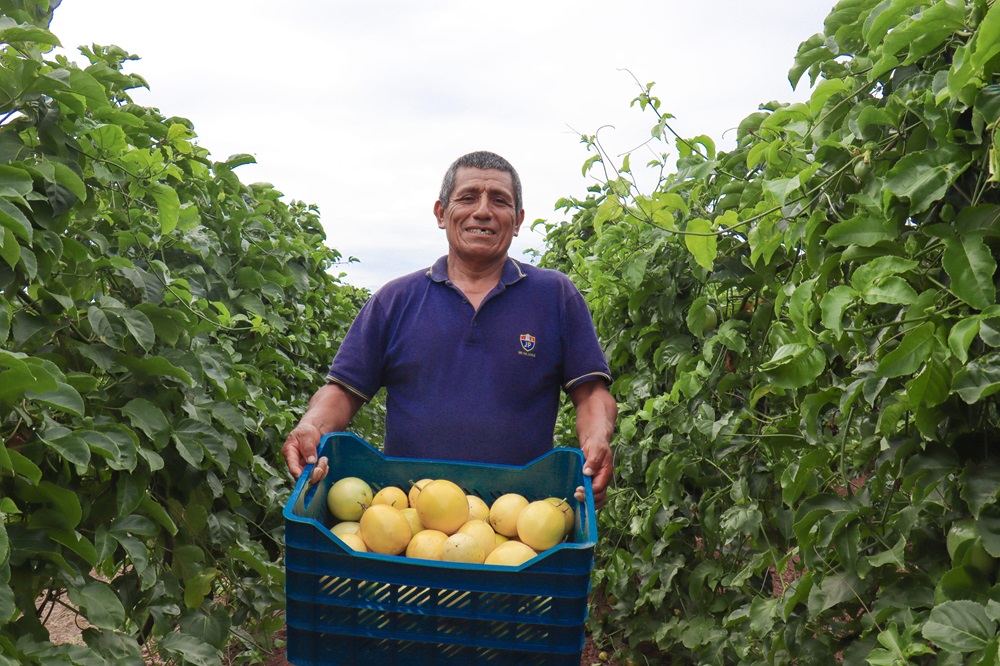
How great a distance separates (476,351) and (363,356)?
0.41 metres

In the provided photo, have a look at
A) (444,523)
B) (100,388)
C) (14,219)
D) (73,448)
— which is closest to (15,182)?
(14,219)

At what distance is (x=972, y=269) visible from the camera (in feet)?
4.06

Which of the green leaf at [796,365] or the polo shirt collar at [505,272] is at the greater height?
A: the polo shirt collar at [505,272]

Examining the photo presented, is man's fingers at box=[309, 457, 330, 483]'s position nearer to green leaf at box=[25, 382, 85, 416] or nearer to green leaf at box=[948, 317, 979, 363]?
green leaf at box=[25, 382, 85, 416]

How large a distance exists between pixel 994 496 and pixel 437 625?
106 centimetres

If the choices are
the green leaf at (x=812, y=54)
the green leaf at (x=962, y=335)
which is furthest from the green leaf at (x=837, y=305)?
the green leaf at (x=812, y=54)

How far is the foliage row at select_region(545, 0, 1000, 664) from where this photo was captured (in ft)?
4.13

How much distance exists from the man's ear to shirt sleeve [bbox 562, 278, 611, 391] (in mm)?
543

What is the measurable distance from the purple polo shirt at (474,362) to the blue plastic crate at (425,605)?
94 cm

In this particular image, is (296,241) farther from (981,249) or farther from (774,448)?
(981,249)

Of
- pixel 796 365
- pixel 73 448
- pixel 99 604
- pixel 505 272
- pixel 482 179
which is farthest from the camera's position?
pixel 505 272

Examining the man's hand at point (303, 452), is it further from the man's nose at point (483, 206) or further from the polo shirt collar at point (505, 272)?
the man's nose at point (483, 206)

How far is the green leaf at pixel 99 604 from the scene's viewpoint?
1830 mm

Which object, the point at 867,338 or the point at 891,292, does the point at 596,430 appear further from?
the point at 891,292
